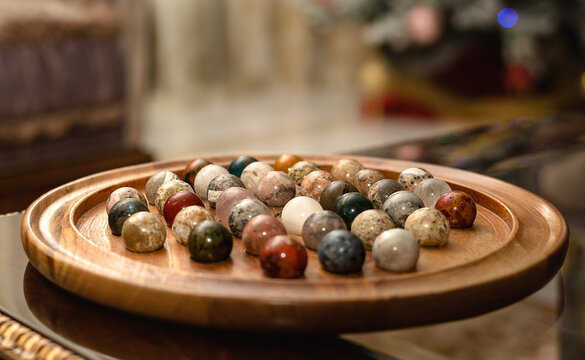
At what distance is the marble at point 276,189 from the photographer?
0.76 meters

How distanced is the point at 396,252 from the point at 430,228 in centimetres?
8

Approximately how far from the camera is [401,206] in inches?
26.5

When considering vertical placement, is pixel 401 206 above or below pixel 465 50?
below

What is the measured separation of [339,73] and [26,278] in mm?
3510

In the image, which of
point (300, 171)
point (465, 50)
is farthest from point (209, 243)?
point (465, 50)

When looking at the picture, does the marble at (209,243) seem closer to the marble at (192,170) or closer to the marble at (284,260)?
the marble at (284,260)

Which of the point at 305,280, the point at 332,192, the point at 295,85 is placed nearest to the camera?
the point at 305,280

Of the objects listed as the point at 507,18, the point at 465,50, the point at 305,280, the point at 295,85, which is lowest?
the point at 295,85

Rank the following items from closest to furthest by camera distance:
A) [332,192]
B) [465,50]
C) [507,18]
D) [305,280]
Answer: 1. [305,280]
2. [332,192]
3. [507,18]
4. [465,50]

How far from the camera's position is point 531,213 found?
690mm

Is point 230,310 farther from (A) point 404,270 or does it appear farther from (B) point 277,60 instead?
(B) point 277,60

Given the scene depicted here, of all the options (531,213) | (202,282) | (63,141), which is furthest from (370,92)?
(202,282)

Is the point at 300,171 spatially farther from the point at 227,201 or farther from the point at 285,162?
the point at 227,201

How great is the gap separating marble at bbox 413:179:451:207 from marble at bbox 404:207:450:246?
0.35ft
